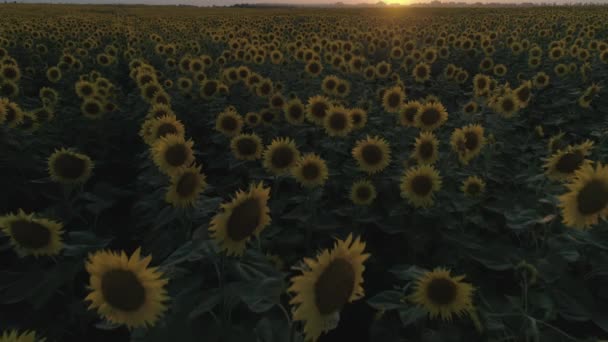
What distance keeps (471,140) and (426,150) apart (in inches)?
27.0

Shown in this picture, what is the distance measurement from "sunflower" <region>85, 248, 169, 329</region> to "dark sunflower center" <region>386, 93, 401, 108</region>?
533 centimetres

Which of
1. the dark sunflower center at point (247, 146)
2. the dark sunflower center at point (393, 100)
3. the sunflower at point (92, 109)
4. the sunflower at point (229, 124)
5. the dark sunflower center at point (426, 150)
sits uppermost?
the dark sunflower center at point (426, 150)

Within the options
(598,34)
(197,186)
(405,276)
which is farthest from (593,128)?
(598,34)

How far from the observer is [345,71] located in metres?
9.75

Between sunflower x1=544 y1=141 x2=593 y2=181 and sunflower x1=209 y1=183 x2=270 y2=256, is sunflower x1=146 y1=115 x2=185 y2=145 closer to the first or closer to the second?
sunflower x1=209 y1=183 x2=270 y2=256

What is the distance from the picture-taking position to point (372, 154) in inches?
182

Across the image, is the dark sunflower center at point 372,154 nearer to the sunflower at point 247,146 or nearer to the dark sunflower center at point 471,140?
the dark sunflower center at point 471,140

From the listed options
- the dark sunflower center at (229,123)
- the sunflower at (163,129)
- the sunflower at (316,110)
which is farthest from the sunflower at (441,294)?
the sunflower at (316,110)

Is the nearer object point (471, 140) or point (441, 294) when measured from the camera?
point (441, 294)

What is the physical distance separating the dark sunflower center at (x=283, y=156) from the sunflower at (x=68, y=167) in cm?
176

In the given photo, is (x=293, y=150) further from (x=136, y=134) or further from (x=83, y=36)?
(x=83, y=36)

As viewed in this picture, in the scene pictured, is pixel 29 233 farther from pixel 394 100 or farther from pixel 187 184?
pixel 394 100

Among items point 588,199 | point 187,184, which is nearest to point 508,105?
point 588,199

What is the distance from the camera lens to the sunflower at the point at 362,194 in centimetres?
415
